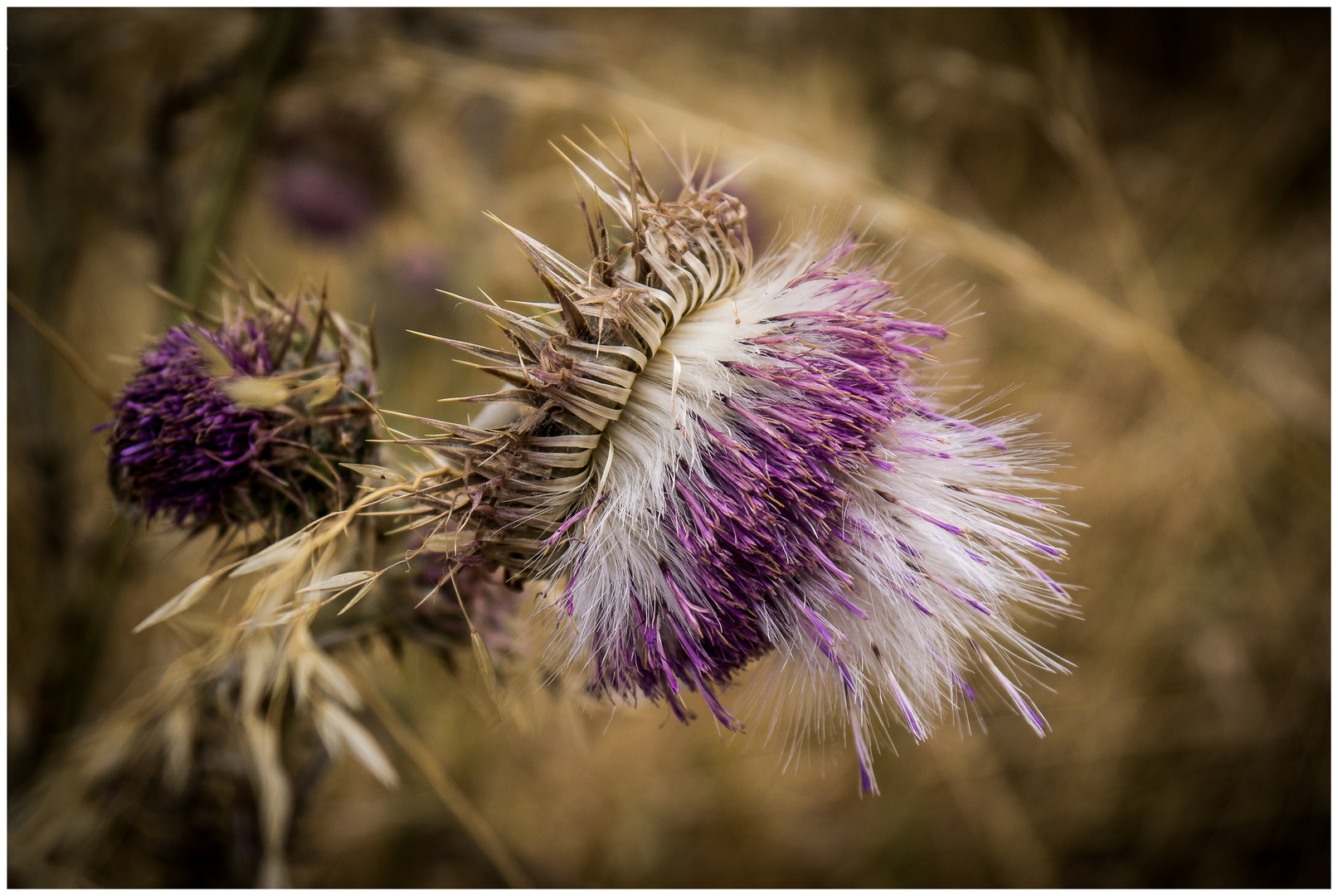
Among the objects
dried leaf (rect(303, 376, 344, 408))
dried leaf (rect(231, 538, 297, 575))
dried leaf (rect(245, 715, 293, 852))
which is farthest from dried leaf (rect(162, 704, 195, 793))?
dried leaf (rect(303, 376, 344, 408))

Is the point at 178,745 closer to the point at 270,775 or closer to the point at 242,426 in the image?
the point at 270,775

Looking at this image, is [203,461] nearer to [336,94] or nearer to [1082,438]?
[336,94]

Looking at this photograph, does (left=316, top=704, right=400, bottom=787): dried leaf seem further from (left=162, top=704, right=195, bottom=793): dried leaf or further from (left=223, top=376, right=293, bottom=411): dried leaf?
(left=223, top=376, right=293, bottom=411): dried leaf

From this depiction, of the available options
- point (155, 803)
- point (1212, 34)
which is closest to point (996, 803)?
point (155, 803)

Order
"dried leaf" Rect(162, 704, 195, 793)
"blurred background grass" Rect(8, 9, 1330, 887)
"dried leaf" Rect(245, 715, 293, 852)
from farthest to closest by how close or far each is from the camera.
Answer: "blurred background grass" Rect(8, 9, 1330, 887)
"dried leaf" Rect(162, 704, 195, 793)
"dried leaf" Rect(245, 715, 293, 852)

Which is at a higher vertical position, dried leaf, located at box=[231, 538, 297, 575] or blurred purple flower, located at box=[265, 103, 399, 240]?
blurred purple flower, located at box=[265, 103, 399, 240]

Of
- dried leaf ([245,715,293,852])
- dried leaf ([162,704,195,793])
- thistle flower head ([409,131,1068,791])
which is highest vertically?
thistle flower head ([409,131,1068,791])

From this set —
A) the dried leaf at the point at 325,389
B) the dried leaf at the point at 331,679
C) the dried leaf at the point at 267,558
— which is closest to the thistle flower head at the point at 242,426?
the dried leaf at the point at 325,389
